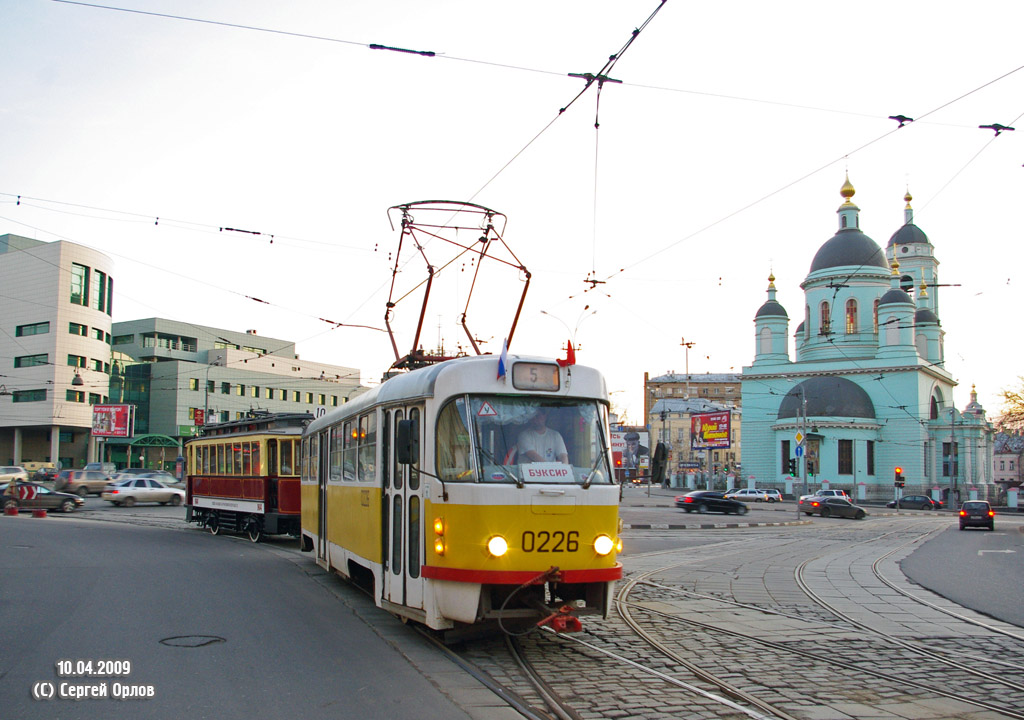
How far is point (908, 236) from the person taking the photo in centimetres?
8275

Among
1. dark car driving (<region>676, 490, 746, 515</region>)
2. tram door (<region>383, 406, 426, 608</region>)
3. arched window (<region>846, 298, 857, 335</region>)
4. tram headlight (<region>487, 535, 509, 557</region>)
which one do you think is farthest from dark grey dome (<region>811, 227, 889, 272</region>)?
tram headlight (<region>487, 535, 509, 557</region>)

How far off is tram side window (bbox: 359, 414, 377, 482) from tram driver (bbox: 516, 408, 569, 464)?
7.92ft

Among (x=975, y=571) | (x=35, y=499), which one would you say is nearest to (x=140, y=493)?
(x=35, y=499)

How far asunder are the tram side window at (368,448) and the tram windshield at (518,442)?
6.22 feet

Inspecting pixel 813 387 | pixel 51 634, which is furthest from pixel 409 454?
pixel 813 387

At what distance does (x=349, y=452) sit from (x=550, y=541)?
174 inches

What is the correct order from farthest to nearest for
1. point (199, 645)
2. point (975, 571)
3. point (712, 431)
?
1. point (712, 431)
2. point (975, 571)
3. point (199, 645)

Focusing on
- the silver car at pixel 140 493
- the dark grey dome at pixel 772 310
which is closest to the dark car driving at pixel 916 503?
the dark grey dome at pixel 772 310

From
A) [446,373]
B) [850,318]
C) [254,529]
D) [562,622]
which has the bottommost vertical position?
[254,529]

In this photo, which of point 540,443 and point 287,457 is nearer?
point 540,443

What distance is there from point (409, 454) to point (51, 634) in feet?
14.1

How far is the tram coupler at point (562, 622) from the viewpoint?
7863 millimetres

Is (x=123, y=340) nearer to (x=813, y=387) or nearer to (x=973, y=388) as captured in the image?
(x=813, y=387)

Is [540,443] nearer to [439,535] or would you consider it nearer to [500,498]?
[500,498]
